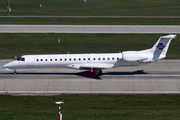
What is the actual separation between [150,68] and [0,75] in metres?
18.3

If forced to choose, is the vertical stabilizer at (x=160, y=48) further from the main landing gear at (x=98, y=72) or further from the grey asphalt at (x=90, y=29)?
the grey asphalt at (x=90, y=29)

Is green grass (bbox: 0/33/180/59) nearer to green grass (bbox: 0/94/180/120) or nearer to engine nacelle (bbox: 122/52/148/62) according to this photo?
engine nacelle (bbox: 122/52/148/62)

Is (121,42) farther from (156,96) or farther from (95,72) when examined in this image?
(156,96)

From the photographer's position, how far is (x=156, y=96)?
3341 cm

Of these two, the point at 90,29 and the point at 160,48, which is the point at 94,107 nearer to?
the point at 160,48

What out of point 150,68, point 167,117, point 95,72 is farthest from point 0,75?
point 167,117

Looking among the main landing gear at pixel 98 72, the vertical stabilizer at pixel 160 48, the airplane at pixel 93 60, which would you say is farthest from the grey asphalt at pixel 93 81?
the vertical stabilizer at pixel 160 48

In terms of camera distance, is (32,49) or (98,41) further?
(98,41)

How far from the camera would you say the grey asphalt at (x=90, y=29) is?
61.1 m

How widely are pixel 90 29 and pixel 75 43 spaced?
9027 mm
